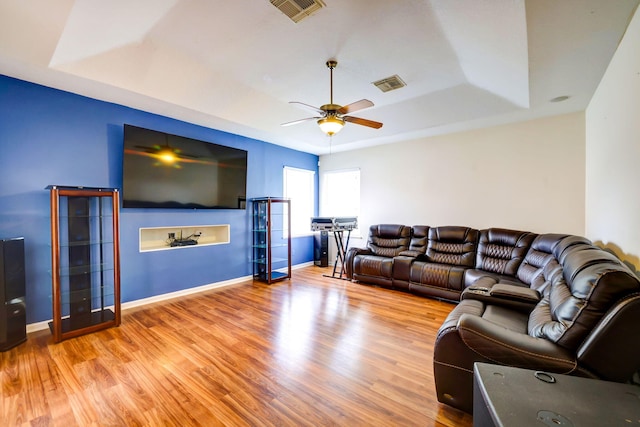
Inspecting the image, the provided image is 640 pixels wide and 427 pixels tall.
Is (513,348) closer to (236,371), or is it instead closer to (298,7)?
(236,371)

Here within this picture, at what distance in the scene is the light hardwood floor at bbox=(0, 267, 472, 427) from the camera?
1730 millimetres

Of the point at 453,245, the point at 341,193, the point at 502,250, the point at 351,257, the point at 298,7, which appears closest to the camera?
the point at 298,7

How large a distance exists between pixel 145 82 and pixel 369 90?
256 cm

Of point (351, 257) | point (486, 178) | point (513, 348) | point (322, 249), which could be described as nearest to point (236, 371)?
point (513, 348)

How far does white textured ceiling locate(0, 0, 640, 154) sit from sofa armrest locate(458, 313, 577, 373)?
201 centimetres

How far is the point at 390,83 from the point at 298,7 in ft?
5.09

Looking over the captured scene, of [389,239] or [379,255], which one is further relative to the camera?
[389,239]

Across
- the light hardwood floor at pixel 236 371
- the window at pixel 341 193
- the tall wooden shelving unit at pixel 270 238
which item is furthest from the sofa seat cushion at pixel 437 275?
the tall wooden shelving unit at pixel 270 238

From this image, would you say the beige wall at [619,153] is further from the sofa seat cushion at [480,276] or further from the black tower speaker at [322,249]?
the black tower speaker at [322,249]

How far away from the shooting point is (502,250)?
12.6 ft

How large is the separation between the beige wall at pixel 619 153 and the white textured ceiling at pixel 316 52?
177 millimetres

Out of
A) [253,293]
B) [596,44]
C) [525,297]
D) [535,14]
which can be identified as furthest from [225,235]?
[596,44]

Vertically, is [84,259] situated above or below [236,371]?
above

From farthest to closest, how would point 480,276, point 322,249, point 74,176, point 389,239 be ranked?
point 322,249
point 389,239
point 480,276
point 74,176
